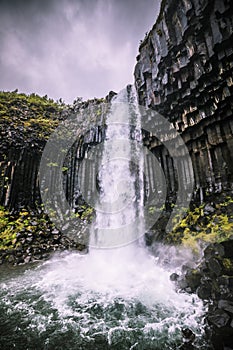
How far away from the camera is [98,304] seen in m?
5.79

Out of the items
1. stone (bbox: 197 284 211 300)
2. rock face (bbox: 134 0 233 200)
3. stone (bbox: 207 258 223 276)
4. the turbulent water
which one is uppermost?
rock face (bbox: 134 0 233 200)

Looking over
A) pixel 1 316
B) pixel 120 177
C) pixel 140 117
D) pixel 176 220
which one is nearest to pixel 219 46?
pixel 140 117

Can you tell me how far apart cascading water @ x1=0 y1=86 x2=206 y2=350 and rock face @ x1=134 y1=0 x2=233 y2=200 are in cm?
535

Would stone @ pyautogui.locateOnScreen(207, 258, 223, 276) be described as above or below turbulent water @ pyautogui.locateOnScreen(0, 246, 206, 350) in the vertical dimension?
above

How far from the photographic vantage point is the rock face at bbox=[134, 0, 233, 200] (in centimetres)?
825

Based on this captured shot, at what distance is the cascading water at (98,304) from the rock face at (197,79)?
5.35m

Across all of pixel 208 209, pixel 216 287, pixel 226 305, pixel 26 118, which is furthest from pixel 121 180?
pixel 226 305

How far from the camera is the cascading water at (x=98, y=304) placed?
423 cm

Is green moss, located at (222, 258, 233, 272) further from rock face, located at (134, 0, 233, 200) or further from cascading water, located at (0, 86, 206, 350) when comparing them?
rock face, located at (134, 0, 233, 200)

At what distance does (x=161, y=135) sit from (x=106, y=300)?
979cm

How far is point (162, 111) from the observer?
12.2m

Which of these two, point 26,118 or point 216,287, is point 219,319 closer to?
point 216,287

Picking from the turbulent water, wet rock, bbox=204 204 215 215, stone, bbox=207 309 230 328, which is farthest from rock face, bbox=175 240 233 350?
wet rock, bbox=204 204 215 215

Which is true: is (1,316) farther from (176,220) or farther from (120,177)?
(120,177)
